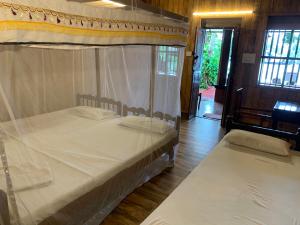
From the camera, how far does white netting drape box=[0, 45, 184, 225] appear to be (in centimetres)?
138

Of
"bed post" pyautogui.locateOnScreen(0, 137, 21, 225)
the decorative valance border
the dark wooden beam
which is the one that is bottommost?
"bed post" pyautogui.locateOnScreen(0, 137, 21, 225)

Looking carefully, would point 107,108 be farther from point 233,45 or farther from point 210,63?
point 210,63

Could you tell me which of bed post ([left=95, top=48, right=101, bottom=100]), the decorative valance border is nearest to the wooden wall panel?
the decorative valance border

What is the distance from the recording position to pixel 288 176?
194 cm

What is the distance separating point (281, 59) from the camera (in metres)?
4.23

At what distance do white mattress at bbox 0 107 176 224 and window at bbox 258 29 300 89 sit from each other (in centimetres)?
255

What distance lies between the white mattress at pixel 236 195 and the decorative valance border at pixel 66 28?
119cm

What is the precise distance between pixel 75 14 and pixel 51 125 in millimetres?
1080

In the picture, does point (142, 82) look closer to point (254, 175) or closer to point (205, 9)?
point (254, 175)

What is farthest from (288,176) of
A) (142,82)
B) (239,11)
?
(239,11)

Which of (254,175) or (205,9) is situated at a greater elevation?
(205,9)

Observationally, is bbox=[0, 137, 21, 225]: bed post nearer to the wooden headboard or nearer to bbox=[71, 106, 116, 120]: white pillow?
bbox=[71, 106, 116, 120]: white pillow

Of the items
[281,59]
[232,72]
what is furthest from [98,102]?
[281,59]

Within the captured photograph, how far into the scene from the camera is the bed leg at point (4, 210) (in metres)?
1.27
